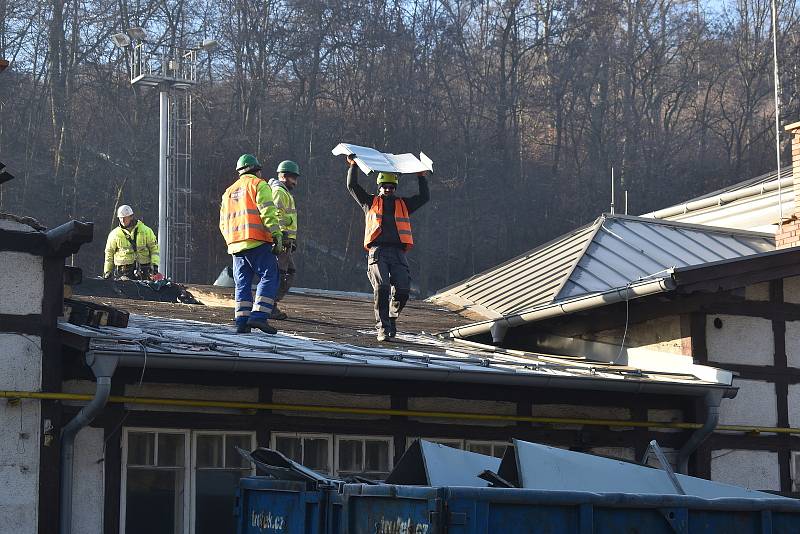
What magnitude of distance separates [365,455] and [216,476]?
4.81ft

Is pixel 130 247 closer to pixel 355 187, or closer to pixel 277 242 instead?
pixel 355 187

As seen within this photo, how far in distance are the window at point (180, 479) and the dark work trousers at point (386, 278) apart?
9.17 feet

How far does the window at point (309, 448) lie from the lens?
12039mm

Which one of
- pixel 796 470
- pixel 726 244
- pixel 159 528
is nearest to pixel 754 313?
pixel 796 470

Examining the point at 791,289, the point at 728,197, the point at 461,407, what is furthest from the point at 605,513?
the point at 728,197

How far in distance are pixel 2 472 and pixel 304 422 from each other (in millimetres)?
2807

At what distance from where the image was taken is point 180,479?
1159 centimetres

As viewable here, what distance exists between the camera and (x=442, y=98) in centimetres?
4822

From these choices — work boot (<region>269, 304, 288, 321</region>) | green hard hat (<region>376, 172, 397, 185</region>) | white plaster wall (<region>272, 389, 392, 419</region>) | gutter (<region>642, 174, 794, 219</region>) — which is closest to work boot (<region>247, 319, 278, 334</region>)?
white plaster wall (<region>272, 389, 392, 419</region>)

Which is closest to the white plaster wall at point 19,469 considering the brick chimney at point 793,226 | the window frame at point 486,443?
the window frame at point 486,443

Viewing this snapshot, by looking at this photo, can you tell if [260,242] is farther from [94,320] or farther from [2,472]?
[2,472]

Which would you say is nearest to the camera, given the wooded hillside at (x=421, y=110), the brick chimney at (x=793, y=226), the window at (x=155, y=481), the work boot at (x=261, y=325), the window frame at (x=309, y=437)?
the window at (x=155, y=481)

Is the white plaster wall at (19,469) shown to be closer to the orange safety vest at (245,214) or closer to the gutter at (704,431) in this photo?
the orange safety vest at (245,214)

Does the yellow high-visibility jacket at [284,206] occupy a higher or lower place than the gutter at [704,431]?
higher
